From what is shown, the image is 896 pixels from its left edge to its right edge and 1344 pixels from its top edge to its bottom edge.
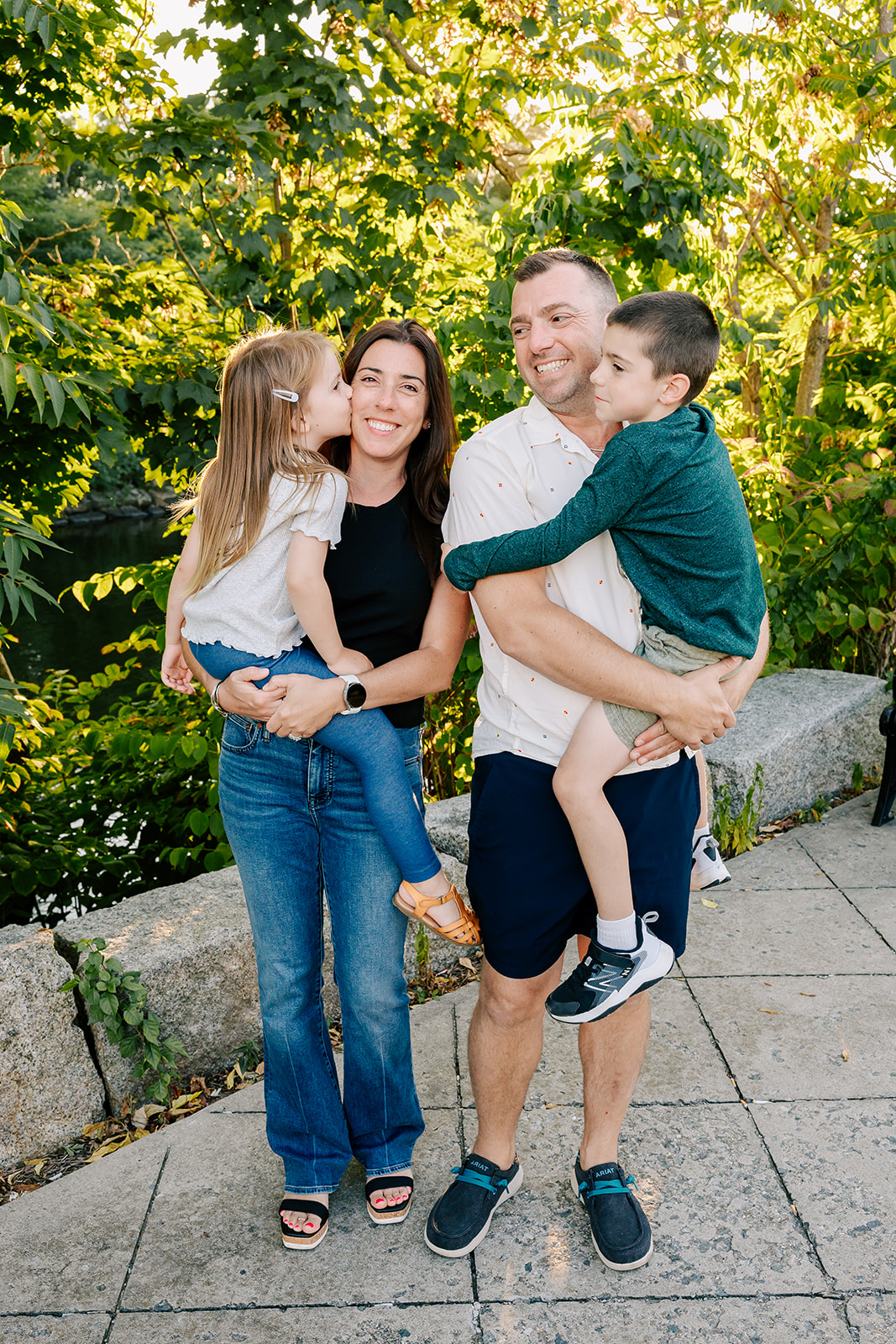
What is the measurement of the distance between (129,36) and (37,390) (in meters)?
2.45

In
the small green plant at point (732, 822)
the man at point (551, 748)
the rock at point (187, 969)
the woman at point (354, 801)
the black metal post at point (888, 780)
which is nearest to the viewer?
the man at point (551, 748)

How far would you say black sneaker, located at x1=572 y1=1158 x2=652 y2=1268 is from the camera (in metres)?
2.10

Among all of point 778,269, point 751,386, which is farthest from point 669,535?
point 778,269

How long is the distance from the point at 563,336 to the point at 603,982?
1.31 m

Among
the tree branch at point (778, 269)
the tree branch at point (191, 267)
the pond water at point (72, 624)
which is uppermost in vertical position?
the tree branch at point (778, 269)

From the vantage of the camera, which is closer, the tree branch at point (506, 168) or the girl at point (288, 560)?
the girl at point (288, 560)

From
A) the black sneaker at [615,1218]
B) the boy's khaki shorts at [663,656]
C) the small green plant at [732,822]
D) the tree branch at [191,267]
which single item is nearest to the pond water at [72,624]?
the tree branch at [191,267]

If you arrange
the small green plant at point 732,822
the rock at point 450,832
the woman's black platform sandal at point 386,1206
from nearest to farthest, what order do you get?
the woman's black platform sandal at point 386,1206
the rock at point 450,832
the small green plant at point 732,822

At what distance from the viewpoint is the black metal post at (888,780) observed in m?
4.26

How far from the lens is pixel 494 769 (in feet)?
6.83

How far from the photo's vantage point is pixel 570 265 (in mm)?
2061

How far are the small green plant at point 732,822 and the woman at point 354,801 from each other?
2.17 m

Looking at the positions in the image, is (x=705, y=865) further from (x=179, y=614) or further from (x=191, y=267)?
(x=191, y=267)

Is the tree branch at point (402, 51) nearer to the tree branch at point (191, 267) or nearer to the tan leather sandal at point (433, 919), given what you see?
the tree branch at point (191, 267)
